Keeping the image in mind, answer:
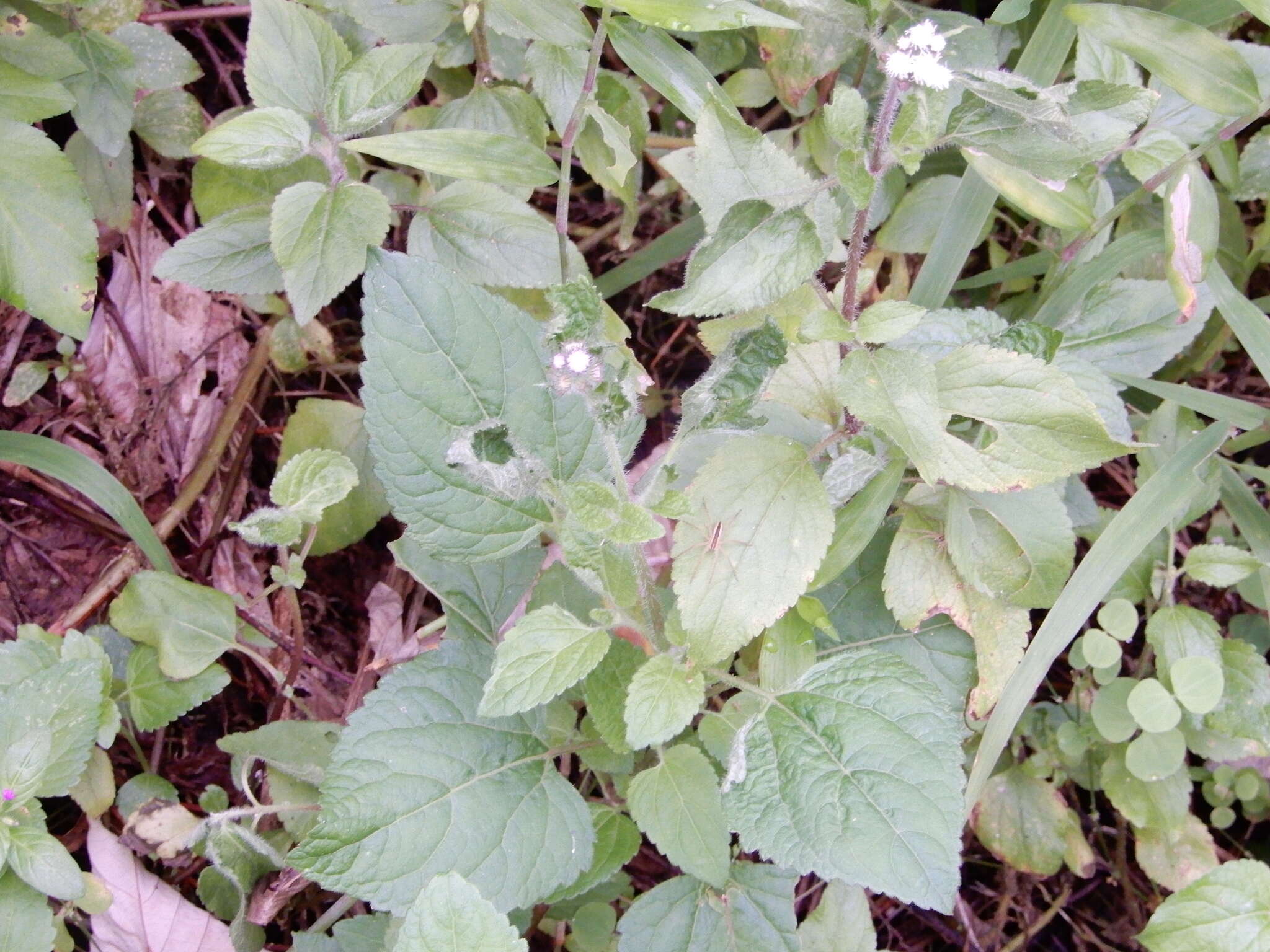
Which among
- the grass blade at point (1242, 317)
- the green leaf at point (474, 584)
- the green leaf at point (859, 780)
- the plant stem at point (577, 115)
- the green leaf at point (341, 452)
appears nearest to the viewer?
the green leaf at point (859, 780)

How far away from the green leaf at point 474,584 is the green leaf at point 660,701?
0.41m

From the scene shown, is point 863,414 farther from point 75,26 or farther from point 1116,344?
point 75,26

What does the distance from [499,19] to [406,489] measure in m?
0.82

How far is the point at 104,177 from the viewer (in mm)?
2113

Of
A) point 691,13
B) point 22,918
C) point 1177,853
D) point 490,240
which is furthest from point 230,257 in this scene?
point 1177,853

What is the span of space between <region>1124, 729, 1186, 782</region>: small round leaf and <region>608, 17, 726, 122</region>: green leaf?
1542mm

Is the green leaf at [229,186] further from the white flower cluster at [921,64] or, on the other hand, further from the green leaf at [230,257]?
the white flower cluster at [921,64]

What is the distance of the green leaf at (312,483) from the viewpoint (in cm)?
182

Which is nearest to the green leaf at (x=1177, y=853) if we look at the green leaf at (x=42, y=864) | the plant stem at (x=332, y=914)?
the plant stem at (x=332, y=914)

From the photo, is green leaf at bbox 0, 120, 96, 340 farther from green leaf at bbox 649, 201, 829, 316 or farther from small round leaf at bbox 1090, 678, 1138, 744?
small round leaf at bbox 1090, 678, 1138, 744

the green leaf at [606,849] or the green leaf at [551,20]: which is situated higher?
the green leaf at [551,20]

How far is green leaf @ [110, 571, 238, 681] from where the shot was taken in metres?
1.93

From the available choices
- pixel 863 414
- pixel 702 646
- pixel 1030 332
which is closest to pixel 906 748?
pixel 702 646

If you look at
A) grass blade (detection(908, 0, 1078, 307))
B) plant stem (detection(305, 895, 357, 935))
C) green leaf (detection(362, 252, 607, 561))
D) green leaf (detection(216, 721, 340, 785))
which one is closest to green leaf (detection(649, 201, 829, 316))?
green leaf (detection(362, 252, 607, 561))
